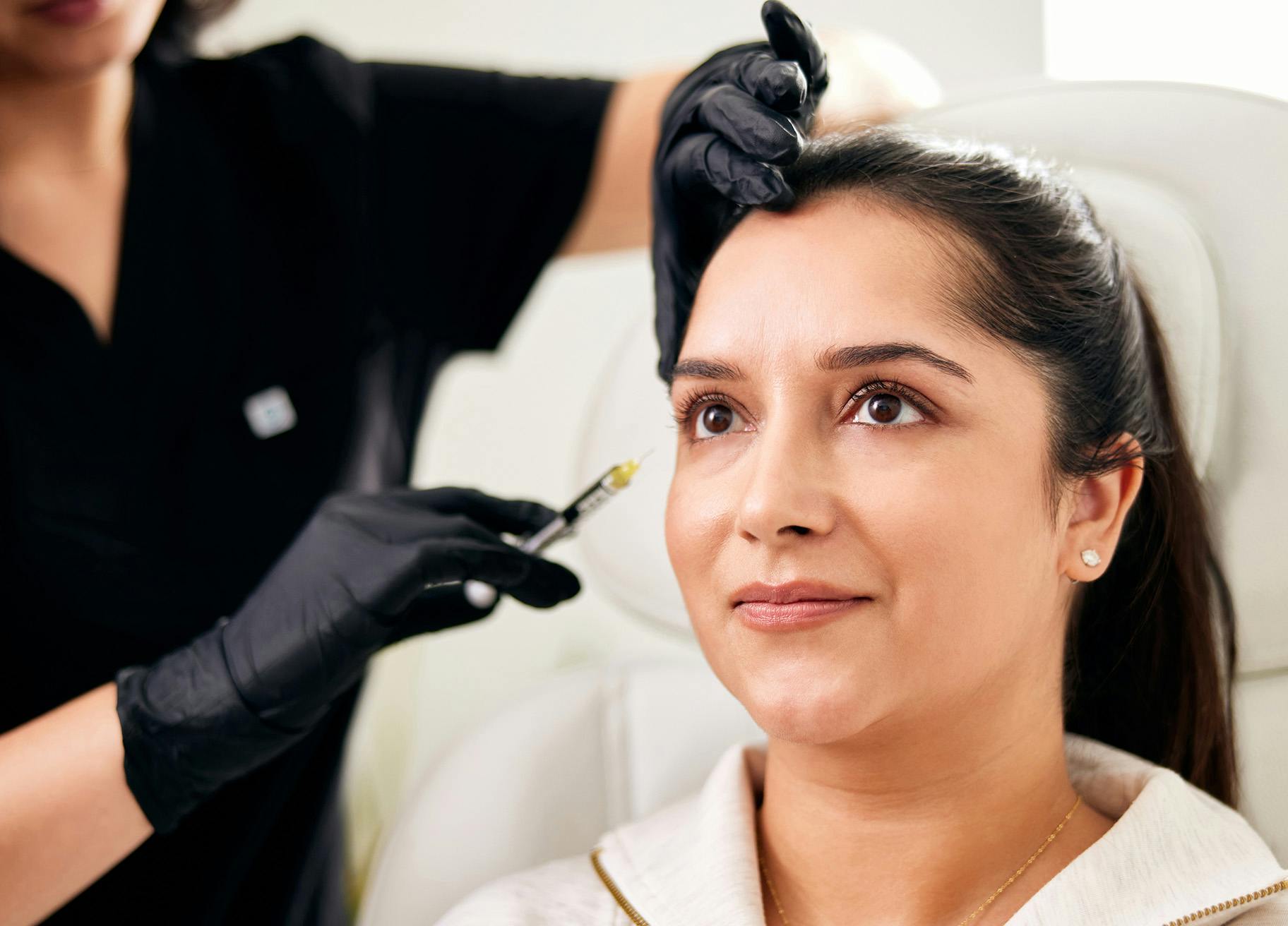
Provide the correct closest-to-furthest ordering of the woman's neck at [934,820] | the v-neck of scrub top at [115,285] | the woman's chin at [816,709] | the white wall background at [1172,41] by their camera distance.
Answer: the woman's chin at [816,709] < the woman's neck at [934,820] < the v-neck of scrub top at [115,285] < the white wall background at [1172,41]

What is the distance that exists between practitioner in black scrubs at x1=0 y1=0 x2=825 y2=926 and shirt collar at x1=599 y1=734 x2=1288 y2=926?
0.29 meters

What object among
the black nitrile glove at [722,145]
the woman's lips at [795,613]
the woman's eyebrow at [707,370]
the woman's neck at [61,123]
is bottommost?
the woman's lips at [795,613]

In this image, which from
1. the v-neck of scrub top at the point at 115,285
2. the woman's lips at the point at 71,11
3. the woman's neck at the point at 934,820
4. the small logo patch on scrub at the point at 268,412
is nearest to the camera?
the woman's neck at the point at 934,820

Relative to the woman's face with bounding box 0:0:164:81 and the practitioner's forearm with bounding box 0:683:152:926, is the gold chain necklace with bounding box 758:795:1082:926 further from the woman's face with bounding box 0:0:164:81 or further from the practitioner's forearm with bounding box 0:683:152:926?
the woman's face with bounding box 0:0:164:81

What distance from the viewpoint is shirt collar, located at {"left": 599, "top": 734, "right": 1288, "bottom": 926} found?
3.20 feet

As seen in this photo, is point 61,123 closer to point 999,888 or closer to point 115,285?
point 115,285

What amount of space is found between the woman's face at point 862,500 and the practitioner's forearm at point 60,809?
606mm

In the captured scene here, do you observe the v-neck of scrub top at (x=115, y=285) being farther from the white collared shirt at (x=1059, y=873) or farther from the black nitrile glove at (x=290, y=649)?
the white collared shirt at (x=1059, y=873)

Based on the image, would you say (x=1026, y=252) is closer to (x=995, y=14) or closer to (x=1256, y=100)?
(x=1256, y=100)

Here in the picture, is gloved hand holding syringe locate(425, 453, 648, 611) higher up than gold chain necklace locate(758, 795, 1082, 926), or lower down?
higher up

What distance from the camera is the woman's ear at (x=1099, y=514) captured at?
1.08m

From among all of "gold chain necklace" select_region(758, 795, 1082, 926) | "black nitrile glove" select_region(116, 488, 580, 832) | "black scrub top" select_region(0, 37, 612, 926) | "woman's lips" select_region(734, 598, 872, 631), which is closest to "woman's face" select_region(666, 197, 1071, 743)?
"woman's lips" select_region(734, 598, 872, 631)

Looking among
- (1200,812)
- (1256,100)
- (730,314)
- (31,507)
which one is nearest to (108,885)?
(31,507)

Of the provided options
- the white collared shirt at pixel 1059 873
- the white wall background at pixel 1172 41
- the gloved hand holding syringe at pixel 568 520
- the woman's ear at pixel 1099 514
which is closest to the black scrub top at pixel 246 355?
the gloved hand holding syringe at pixel 568 520
